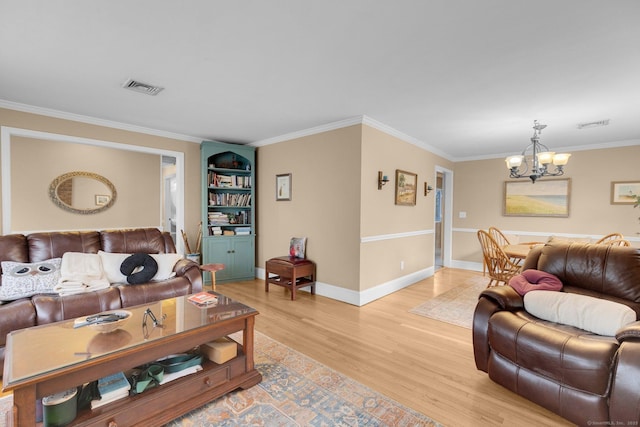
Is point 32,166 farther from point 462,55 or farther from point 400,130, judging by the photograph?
point 462,55

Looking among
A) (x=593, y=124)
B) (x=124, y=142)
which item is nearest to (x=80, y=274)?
(x=124, y=142)

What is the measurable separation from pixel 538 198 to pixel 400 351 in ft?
15.5

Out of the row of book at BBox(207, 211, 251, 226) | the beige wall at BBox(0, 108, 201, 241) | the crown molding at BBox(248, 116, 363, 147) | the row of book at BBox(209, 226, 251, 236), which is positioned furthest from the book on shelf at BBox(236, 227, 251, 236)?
the crown molding at BBox(248, 116, 363, 147)

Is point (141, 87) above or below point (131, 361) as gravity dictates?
above

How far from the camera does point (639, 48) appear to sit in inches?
79.1

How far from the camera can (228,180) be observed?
493cm

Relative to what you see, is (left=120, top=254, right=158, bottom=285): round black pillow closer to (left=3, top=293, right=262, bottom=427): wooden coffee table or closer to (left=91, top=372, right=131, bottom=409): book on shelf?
(left=3, top=293, right=262, bottom=427): wooden coffee table

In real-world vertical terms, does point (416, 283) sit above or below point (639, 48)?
below

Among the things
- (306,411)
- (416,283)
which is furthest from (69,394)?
(416,283)

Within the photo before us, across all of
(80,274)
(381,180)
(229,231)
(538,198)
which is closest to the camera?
(80,274)

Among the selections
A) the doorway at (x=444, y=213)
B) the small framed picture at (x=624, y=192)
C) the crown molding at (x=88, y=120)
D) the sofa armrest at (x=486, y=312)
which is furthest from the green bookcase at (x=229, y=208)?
the small framed picture at (x=624, y=192)

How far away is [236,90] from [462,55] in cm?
204

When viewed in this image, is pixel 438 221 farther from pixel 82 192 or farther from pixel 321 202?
pixel 82 192

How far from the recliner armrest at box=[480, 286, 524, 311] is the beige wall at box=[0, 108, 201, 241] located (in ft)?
14.0
